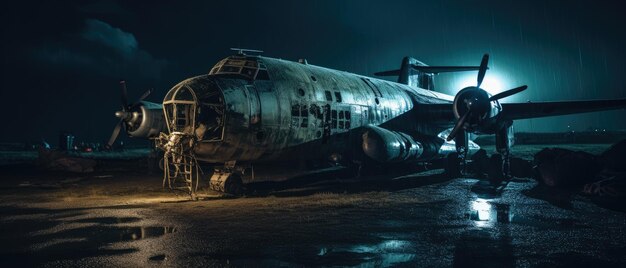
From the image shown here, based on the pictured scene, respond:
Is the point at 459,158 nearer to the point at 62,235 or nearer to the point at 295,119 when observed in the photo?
the point at 295,119

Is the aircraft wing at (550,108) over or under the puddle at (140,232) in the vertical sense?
over

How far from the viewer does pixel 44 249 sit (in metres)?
7.62

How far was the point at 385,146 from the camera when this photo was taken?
60.8ft

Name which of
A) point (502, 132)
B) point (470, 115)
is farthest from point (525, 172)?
point (470, 115)

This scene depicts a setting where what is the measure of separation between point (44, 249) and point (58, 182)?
1594cm

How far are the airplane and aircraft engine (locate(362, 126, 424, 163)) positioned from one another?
43 mm

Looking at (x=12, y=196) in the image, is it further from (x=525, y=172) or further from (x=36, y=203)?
(x=525, y=172)

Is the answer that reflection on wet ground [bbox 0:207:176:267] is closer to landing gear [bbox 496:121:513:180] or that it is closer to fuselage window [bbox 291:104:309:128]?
fuselage window [bbox 291:104:309:128]

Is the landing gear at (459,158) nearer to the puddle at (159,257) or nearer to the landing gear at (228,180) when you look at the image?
the landing gear at (228,180)

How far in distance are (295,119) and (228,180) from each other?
3.29 metres

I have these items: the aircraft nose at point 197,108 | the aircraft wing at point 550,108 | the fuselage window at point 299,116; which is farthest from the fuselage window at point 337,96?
the aircraft wing at point 550,108

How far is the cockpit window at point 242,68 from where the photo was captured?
16094 millimetres

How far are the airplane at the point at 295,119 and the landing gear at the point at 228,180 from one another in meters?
0.04

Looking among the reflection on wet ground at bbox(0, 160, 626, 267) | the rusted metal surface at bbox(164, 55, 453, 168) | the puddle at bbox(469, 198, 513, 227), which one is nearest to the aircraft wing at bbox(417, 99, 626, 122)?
the rusted metal surface at bbox(164, 55, 453, 168)
